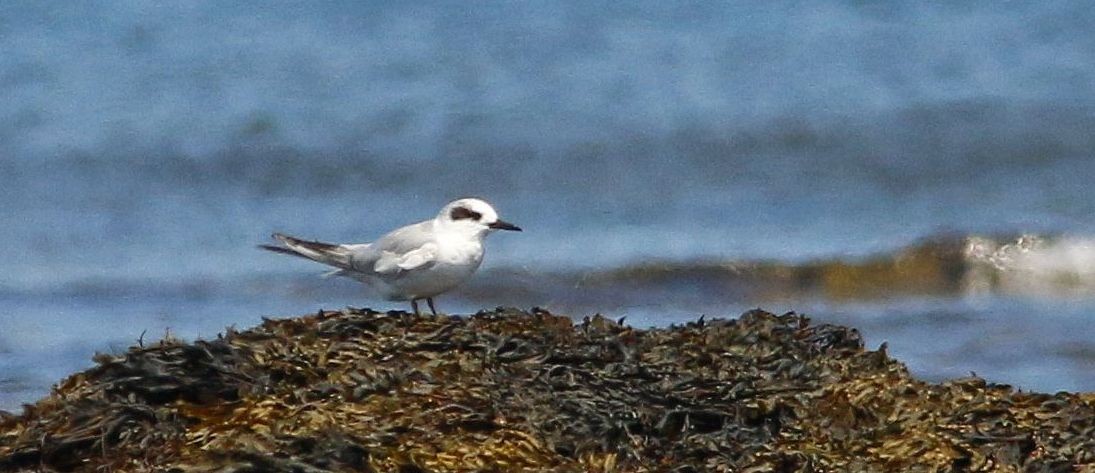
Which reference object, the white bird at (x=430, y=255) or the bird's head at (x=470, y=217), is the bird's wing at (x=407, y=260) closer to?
the white bird at (x=430, y=255)

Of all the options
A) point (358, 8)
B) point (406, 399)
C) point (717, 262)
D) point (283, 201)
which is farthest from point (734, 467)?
point (358, 8)

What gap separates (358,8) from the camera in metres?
13.6

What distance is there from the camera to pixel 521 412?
421 cm

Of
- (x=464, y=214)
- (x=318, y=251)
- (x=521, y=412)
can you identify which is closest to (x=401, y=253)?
(x=464, y=214)

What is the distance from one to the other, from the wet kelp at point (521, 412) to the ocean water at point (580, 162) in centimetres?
224

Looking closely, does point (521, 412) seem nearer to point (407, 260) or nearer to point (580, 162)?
point (407, 260)

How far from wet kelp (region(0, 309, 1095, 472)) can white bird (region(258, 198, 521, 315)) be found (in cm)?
155

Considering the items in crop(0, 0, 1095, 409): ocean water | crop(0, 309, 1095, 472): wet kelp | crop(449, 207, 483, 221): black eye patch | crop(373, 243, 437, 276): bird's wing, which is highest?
crop(0, 0, 1095, 409): ocean water

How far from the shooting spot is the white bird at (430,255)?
21.0ft

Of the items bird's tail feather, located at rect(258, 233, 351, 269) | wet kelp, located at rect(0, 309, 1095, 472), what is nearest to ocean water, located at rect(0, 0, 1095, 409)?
bird's tail feather, located at rect(258, 233, 351, 269)

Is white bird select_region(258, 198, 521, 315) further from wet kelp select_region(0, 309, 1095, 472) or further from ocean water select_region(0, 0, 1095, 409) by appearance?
wet kelp select_region(0, 309, 1095, 472)

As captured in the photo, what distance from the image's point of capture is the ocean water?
8414mm

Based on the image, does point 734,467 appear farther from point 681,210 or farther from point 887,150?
point 887,150

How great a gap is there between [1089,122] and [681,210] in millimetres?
2600
